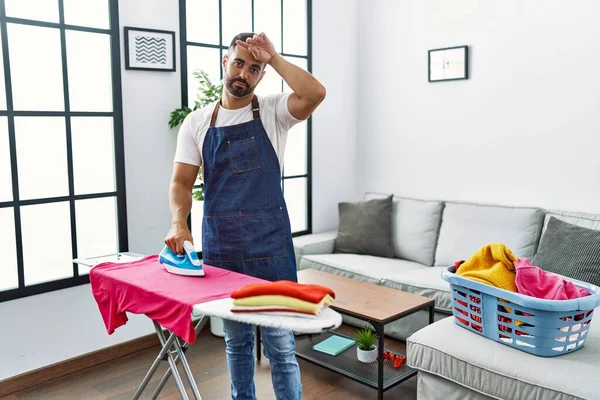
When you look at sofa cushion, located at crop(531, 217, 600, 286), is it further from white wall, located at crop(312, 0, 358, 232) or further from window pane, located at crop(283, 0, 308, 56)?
window pane, located at crop(283, 0, 308, 56)

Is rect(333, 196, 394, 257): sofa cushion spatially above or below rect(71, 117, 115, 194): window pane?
below

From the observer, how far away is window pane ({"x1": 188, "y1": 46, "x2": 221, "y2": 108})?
3.81m

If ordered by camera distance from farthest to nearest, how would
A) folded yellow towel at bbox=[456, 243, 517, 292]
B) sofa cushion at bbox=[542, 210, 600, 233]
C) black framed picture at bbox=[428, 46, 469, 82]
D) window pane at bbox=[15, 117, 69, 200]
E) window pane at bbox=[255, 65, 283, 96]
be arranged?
window pane at bbox=[255, 65, 283, 96] → black framed picture at bbox=[428, 46, 469, 82] → sofa cushion at bbox=[542, 210, 600, 233] → window pane at bbox=[15, 117, 69, 200] → folded yellow towel at bbox=[456, 243, 517, 292]

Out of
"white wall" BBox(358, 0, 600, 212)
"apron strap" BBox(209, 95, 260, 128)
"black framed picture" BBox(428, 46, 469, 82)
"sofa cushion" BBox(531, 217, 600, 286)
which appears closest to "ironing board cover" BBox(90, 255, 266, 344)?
"apron strap" BBox(209, 95, 260, 128)

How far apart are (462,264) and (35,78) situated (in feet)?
7.73

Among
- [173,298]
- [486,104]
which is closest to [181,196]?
[173,298]

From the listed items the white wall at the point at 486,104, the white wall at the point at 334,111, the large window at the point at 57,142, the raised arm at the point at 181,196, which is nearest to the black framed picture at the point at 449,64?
the white wall at the point at 486,104

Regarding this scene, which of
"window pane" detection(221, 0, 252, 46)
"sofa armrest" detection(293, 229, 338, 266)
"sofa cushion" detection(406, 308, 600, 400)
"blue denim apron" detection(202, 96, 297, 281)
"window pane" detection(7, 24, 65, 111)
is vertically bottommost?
"sofa cushion" detection(406, 308, 600, 400)

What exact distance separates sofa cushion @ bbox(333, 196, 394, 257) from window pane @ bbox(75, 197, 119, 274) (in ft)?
5.30

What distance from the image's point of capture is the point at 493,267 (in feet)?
8.12

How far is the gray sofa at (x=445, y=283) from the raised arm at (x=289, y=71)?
120 cm

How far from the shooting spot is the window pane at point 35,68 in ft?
10.0

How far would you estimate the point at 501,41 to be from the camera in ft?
12.9

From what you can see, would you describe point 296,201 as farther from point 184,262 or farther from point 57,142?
point 184,262
